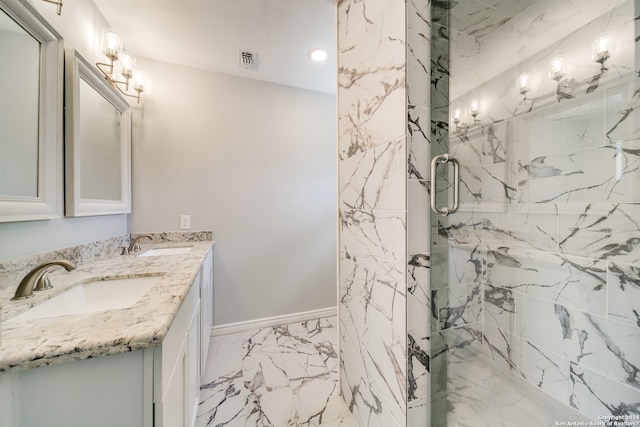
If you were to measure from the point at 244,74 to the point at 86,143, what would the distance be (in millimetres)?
1405

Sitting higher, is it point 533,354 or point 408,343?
point 408,343

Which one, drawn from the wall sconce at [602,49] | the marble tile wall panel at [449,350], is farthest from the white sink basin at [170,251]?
the wall sconce at [602,49]

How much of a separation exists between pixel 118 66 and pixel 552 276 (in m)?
3.05

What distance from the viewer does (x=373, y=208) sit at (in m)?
1.08

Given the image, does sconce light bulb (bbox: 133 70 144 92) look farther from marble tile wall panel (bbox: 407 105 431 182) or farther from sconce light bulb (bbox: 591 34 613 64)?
sconce light bulb (bbox: 591 34 613 64)

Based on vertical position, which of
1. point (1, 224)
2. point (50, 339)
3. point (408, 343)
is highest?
point (1, 224)

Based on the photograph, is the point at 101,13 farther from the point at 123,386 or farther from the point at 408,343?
the point at 408,343

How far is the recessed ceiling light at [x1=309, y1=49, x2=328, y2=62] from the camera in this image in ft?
6.12

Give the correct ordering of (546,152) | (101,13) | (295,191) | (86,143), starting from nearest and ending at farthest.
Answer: (546,152) → (86,143) → (101,13) → (295,191)

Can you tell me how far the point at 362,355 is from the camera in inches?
46.3

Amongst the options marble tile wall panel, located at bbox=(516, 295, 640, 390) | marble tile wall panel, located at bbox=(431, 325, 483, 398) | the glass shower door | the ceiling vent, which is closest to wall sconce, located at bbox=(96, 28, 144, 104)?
the ceiling vent

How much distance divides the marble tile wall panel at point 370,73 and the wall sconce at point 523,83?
804 millimetres

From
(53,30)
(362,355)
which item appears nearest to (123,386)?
(362,355)

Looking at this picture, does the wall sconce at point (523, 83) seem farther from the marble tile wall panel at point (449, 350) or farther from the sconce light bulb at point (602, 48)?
the marble tile wall panel at point (449, 350)
